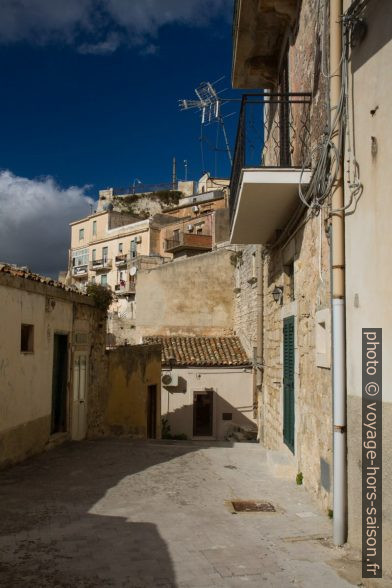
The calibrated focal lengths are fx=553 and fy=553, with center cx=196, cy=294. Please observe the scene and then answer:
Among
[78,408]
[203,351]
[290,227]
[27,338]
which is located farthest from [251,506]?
[203,351]

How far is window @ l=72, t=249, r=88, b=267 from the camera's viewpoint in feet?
208

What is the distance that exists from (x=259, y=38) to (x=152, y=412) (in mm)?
11130

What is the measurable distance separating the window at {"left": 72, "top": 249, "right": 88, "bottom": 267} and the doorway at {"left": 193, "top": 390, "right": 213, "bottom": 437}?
42268 mm

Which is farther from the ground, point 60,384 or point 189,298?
point 189,298

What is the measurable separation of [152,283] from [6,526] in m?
23.3

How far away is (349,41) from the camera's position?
17.2ft

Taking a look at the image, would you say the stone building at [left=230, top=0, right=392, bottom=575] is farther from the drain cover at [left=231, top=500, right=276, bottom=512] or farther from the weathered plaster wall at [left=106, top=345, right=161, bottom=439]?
the weathered plaster wall at [left=106, top=345, right=161, bottom=439]

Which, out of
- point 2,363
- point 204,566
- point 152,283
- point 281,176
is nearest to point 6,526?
point 204,566

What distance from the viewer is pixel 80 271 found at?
207 feet

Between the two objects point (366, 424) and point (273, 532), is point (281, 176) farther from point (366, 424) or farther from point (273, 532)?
point (273, 532)

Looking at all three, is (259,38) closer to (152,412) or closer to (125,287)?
(152,412)

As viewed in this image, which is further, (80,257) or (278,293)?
(80,257)

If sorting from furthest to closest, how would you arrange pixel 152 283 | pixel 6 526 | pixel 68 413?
pixel 152 283 < pixel 68 413 < pixel 6 526

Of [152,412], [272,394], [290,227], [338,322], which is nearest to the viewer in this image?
[338,322]
